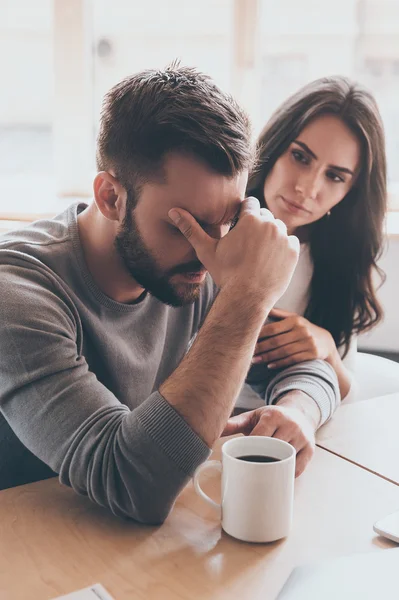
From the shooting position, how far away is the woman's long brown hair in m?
1.89

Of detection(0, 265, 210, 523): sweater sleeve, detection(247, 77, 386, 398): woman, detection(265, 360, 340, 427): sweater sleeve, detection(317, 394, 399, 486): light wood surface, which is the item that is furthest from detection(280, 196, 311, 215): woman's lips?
detection(0, 265, 210, 523): sweater sleeve

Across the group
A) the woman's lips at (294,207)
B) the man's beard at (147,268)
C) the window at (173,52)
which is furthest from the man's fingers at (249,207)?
the window at (173,52)

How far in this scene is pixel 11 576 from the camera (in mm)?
768

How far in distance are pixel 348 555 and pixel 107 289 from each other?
61 centimetres

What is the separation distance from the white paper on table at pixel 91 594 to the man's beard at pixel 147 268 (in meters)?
0.57

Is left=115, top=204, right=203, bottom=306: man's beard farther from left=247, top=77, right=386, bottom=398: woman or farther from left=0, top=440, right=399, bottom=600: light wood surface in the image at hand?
left=247, top=77, right=386, bottom=398: woman

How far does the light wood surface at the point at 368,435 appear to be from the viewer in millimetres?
1099

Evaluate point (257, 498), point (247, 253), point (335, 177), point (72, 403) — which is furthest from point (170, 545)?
point (335, 177)

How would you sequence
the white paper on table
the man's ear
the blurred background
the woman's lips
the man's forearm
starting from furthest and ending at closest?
1. the blurred background
2. the woman's lips
3. the man's ear
4. the man's forearm
5. the white paper on table

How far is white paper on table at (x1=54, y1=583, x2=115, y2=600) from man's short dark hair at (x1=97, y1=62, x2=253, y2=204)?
612 millimetres

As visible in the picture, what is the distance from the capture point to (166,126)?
110 centimetres

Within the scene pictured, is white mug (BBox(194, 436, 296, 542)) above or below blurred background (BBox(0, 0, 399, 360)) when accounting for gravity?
below

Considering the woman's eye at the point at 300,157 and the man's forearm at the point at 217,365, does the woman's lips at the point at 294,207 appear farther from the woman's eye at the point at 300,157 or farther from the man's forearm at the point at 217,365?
the man's forearm at the point at 217,365

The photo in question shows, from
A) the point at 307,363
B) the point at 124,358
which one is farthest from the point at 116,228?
the point at 307,363
